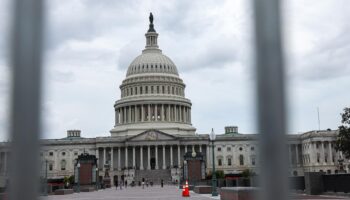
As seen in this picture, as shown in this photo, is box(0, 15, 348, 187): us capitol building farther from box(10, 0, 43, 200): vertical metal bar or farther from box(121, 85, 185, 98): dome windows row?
box(10, 0, 43, 200): vertical metal bar

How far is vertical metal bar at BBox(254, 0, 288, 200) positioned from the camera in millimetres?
2822

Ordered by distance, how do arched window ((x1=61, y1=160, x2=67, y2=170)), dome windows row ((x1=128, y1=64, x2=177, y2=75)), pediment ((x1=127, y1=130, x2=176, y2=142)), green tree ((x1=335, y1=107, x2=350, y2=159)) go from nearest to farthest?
green tree ((x1=335, y1=107, x2=350, y2=159)) < pediment ((x1=127, y1=130, x2=176, y2=142)) < arched window ((x1=61, y1=160, x2=67, y2=170)) < dome windows row ((x1=128, y1=64, x2=177, y2=75))

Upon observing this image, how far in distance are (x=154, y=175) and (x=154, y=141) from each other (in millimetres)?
18534

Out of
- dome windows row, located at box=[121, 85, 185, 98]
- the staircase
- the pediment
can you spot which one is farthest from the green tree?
dome windows row, located at box=[121, 85, 185, 98]

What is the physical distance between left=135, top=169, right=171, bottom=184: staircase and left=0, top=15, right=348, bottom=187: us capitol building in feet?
2.10

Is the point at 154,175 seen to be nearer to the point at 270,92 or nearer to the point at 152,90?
the point at 152,90

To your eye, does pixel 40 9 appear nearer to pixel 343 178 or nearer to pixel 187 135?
pixel 343 178

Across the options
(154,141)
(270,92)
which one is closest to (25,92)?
(270,92)

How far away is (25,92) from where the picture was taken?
115 inches

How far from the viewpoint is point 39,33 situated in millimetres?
2898

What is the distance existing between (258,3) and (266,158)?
89cm

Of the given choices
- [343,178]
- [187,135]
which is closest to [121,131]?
[187,135]

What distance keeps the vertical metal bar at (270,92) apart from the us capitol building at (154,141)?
15779cm

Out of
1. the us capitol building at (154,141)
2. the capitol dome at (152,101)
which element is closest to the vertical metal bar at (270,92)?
the us capitol building at (154,141)
